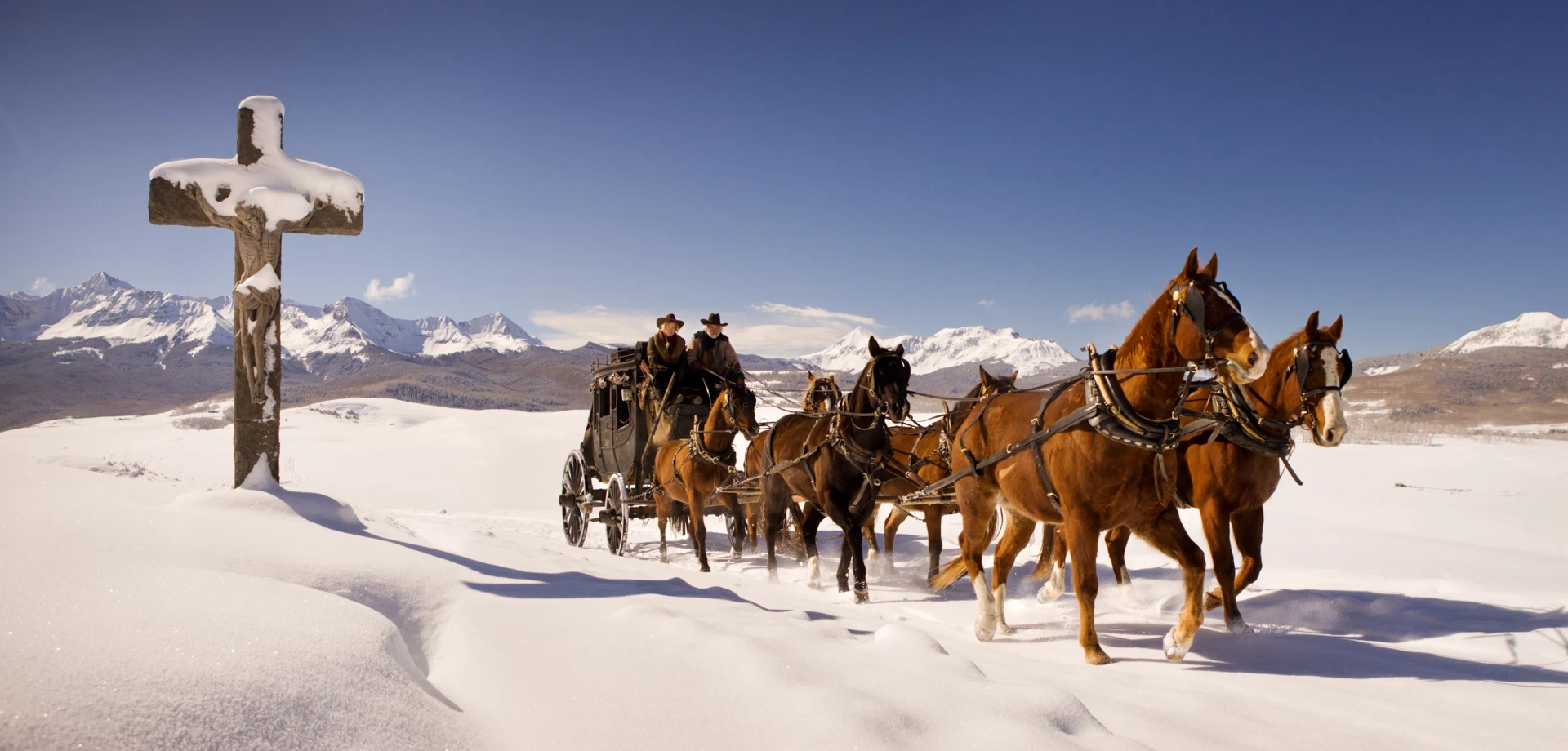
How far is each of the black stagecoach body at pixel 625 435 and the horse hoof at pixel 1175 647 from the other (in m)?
5.82

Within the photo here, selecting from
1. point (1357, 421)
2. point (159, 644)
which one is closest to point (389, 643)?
point (159, 644)

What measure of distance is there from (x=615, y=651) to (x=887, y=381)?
4.58 meters

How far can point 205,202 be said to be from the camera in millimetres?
4930

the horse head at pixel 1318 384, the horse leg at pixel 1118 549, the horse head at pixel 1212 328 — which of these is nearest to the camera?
the horse head at pixel 1212 328

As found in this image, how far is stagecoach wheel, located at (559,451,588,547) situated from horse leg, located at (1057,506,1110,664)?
7418 mm

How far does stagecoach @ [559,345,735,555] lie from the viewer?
30.5 ft

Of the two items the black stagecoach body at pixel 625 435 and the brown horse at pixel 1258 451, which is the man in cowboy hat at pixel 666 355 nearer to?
the black stagecoach body at pixel 625 435

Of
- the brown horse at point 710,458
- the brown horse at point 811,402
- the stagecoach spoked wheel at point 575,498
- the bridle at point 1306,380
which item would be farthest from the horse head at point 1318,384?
the stagecoach spoked wheel at point 575,498

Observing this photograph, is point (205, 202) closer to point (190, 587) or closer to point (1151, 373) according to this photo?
A: point (190, 587)

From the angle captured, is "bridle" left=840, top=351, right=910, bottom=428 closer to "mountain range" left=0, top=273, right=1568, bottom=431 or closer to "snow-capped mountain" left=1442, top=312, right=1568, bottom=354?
"mountain range" left=0, top=273, right=1568, bottom=431

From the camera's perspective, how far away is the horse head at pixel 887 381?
262 inches

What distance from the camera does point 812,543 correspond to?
7.99 metres

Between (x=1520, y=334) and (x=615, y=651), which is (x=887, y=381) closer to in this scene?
(x=615, y=651)

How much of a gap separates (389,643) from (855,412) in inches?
200
